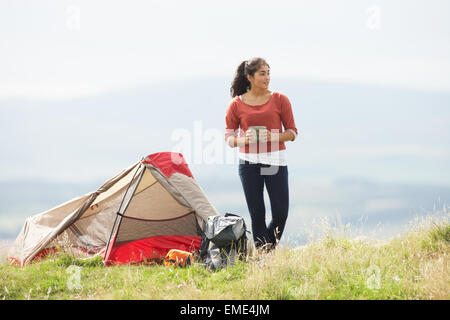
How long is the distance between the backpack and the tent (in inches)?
36.5

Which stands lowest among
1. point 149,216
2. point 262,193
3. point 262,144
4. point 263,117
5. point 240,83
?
point 149,216

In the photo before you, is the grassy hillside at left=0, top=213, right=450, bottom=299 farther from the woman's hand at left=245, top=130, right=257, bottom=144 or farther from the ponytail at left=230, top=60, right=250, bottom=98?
the ponytail at left=230, top=60, right=250, bottom=98

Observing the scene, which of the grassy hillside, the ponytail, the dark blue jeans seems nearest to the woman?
the dark blue jeans

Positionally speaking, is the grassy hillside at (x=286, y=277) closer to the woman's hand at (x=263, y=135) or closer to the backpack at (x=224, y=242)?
the backpack at (x=224, y=242)

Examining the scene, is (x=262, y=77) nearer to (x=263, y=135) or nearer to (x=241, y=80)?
(x=241, y=80)

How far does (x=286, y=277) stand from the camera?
3936 millimetres

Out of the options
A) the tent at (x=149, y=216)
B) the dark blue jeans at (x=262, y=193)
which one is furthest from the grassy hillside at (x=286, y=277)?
the tent at (x=149, y=216)

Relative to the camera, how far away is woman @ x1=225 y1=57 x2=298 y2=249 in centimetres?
450

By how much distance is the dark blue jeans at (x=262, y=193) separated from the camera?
4.51 meters

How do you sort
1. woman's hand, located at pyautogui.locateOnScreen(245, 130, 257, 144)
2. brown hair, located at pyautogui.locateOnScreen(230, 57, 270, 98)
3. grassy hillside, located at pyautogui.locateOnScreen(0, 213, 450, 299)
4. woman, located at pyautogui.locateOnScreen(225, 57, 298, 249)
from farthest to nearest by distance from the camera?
brown hair, located at pyautogui.locateOnScreen(230, 57, 270, 98) < woman, located at pyautogui.locateOnScreen(225, 57, 298, 249) < woman's hand, located at pyautogui.locateOnScreen(245, 130, 257, 144) < grassy hillside, located at pyautogui.locateOnScreen(0, 213, 450, 299)

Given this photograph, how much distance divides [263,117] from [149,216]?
7.60 feet

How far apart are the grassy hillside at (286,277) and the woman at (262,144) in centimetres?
35

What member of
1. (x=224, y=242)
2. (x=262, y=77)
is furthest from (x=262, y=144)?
(x=224, y=242)
